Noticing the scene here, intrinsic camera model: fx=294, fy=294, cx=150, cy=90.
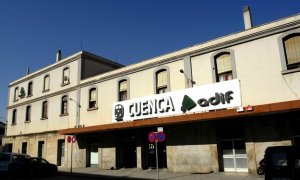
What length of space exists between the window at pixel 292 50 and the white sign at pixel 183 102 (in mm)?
2803

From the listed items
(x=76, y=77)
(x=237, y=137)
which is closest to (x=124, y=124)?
(x=237, y=137)

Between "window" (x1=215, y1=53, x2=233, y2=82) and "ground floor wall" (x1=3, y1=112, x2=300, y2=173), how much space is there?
258 cm

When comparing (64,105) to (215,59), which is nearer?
(215,59)

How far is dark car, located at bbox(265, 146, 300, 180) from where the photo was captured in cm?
845

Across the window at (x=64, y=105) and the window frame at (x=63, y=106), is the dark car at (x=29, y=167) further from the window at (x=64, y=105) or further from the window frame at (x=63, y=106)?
the window at (x=64, y=105)

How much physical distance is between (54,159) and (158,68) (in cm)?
1429

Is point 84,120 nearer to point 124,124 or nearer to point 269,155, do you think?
point 124,124

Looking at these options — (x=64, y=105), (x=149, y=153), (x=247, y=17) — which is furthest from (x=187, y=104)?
(x=64, y=105)

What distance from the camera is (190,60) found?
19.0m

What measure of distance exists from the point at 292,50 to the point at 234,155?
6496 millimetres

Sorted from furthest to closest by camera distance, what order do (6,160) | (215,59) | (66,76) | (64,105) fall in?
1. (66,76)
2. (64,105)
3. (6,160)
4. (215,59)

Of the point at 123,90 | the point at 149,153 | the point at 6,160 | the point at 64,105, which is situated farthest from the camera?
the point at 64,105

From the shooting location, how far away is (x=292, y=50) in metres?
15.2

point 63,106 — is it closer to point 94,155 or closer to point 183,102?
point 94,155
